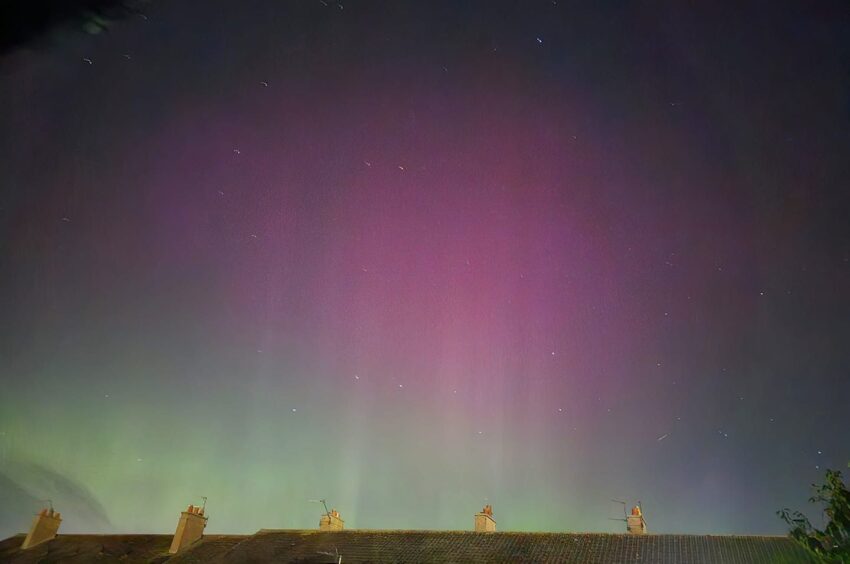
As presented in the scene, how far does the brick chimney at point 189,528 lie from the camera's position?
87.3 feet

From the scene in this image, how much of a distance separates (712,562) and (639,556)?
2.19 m

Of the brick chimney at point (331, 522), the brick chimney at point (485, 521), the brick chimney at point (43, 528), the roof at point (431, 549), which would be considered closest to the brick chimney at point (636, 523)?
the roof at point (431, 549)

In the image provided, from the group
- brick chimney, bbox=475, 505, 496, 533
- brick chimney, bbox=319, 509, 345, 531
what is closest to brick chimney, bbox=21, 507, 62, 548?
brick chimney, bbox=319, 509, 345, 531

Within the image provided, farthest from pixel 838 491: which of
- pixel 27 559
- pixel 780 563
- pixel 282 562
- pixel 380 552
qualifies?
pixel 27 559

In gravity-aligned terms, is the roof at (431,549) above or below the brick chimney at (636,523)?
below

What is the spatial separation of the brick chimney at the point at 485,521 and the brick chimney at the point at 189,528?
11795 mm

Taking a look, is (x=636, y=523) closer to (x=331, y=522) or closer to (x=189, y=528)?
(x=331, y=522)

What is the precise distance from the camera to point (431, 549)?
75.8 ft

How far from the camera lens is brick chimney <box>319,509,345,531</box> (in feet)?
89.4

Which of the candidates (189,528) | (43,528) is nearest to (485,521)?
(189,528)

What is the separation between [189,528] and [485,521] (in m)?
12.4

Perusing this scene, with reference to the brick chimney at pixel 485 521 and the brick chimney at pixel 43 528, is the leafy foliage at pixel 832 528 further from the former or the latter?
the brick chimney at pixel 43 528

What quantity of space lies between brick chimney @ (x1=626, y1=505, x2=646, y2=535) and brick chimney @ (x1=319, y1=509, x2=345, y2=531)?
11.7 meters

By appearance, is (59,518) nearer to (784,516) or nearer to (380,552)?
(380,552)
